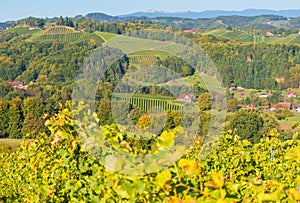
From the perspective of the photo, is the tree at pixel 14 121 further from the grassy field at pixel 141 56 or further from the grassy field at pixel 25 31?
the grassy field at pixel 25 31

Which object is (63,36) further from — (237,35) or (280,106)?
(280,106)

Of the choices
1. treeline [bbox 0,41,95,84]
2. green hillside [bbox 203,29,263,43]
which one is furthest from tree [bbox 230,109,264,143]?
green hillside [bbox 203,29,263,43]

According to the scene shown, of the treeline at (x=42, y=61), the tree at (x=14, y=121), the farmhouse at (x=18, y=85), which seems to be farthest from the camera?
the treeline at (x=42, y=61)

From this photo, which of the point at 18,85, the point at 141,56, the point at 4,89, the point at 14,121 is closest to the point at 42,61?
the point at 18,85

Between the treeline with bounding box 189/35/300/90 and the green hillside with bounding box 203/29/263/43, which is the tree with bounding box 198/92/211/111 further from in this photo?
the green hillside with bounding box 203/29/263/43

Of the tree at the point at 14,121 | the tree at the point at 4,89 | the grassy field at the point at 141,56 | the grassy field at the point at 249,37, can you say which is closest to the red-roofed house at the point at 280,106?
the tree at the point at 14,121

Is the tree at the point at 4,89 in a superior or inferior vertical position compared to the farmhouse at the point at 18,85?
superior

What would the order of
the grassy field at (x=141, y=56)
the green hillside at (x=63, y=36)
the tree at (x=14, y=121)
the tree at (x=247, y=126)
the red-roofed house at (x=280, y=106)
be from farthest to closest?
the green hillside at (x=63, y=36) → the red-roofed house at (x=280, y=106) → the tree at (x=14, y=121) → the tree at (x=247, y=126) → the grassy field at (x=141, y=56)

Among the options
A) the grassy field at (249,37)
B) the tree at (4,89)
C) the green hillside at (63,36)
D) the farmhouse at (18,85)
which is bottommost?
the farmhouse at (18,85)

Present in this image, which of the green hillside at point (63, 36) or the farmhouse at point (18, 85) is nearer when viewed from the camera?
the farmhouse at point (18, 85)

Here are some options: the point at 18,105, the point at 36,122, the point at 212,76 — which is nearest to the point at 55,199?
the point at 212,76

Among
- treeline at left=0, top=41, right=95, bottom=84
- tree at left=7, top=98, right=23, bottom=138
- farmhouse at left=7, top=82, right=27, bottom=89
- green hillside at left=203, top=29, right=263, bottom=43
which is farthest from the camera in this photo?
green hillside at left=203, top=29, right=263, bottom=43
